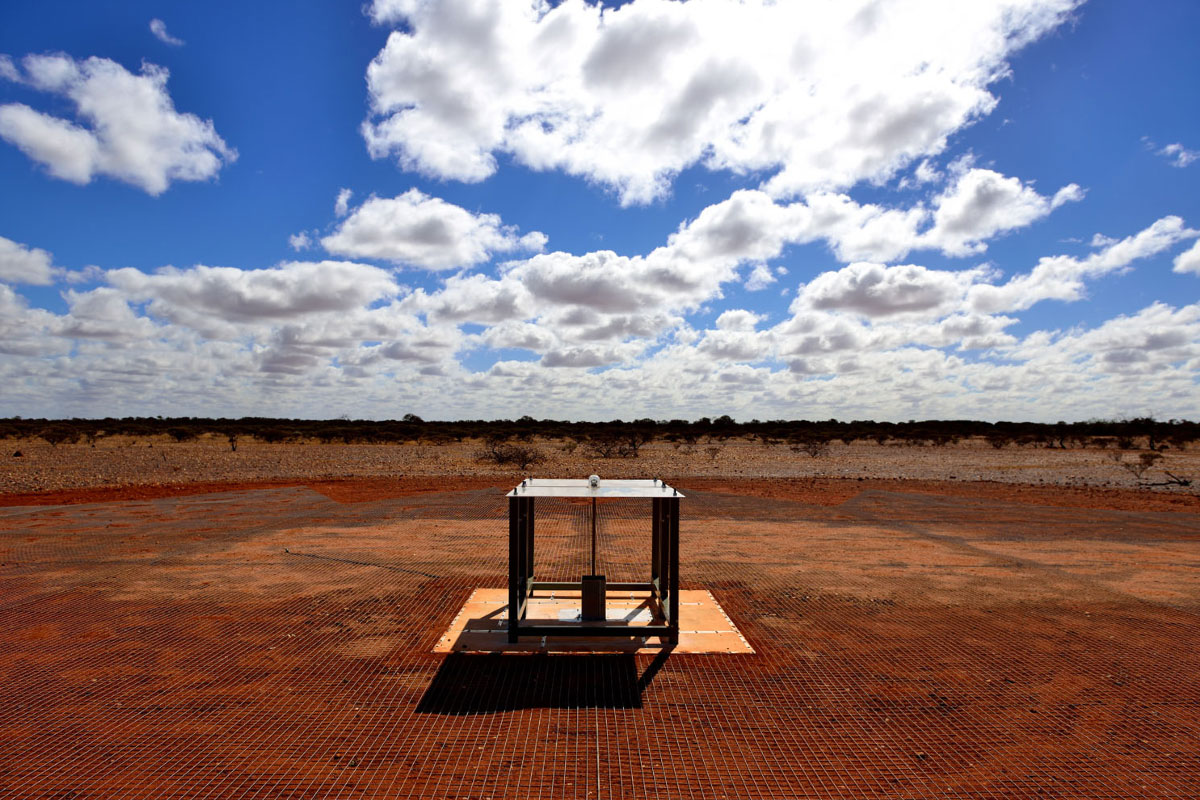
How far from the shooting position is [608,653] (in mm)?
6910

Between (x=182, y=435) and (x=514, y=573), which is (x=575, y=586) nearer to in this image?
(x=514, y=573)

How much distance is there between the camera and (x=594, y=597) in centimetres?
750

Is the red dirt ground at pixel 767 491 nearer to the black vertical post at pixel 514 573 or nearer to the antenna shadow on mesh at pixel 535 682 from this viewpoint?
the black vertical post at pixel 514 573

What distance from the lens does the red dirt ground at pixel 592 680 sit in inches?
183

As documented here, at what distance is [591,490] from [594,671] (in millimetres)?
1877

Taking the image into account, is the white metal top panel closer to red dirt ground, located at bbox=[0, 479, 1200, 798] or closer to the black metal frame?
the black metal frame

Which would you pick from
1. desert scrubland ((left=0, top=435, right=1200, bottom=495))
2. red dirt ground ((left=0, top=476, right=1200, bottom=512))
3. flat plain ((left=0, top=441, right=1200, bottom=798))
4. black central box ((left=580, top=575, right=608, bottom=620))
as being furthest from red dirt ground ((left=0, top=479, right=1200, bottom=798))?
desert scrubland ((left=0, top=435, right=1200, bottom=495))

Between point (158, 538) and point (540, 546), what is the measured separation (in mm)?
7399

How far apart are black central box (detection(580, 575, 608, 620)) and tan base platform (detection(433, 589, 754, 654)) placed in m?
0.19

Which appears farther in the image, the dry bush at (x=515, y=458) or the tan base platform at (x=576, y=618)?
the dry bush at (x=515, y=458)

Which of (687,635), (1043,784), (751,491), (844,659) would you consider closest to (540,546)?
(687,635)

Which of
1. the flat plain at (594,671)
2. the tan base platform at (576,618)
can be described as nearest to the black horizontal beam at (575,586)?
the tan base platform at (576,618)

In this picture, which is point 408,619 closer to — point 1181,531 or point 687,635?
point 687,635

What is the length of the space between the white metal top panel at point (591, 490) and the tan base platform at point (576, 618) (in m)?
1.50
